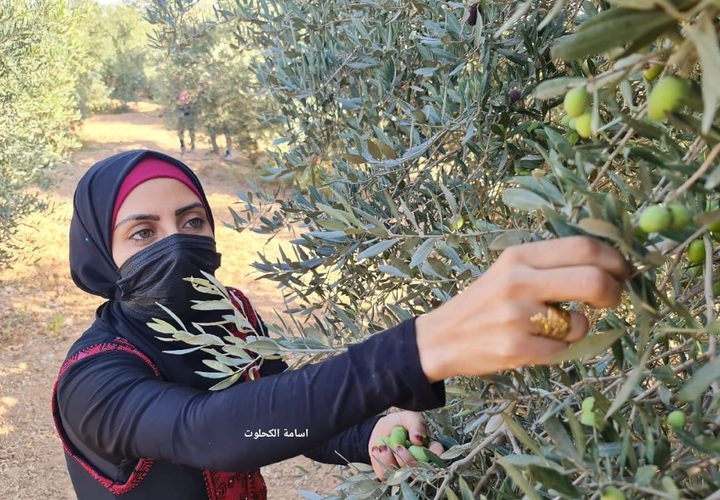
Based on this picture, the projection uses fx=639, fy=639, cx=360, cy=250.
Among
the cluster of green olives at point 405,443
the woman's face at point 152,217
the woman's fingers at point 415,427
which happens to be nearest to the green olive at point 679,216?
the cluster of green olives at point 405,443

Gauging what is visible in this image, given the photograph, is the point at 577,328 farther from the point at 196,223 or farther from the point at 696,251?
the point at 196,223

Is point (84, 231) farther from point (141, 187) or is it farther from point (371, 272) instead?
point (371, 272)

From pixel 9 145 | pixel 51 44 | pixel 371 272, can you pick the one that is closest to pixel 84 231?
pixel 371 272

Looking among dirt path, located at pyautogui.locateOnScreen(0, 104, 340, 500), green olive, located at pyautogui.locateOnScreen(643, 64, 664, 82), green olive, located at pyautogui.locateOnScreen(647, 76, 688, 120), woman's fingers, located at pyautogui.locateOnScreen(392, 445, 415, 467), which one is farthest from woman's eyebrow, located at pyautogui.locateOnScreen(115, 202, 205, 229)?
green olive, located at pyautogui.locateOnScreen(647, 76, 688, 120)

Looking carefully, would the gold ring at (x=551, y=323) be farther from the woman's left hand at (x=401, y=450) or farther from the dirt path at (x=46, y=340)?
the dirt path at (x=46, y=340)

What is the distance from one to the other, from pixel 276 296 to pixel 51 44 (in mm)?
4556

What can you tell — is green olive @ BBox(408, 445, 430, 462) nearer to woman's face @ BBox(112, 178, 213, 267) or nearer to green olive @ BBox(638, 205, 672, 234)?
green olive @ BBox(638, 205, 672, 234)

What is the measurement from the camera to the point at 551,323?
0.70 metres

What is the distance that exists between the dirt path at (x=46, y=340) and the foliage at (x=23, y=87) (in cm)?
43

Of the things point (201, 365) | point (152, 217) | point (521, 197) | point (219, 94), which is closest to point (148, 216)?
point (152, 217)

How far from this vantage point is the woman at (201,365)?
709 millimetres

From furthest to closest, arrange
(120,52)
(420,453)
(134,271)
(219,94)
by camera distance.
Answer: (120,52), (219,94), (134,271), (420,453)

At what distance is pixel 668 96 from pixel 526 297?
249 mm

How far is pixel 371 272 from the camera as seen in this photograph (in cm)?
196
